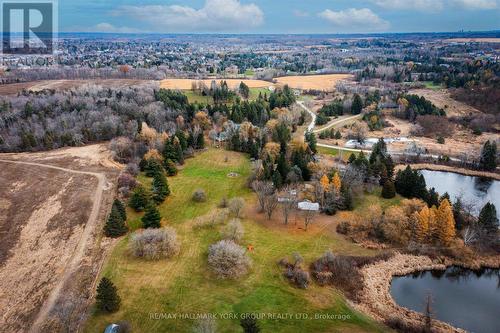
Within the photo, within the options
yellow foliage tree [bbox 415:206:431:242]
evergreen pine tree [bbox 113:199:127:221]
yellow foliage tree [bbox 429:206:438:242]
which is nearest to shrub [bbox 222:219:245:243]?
evergreen pine tree [bbox 113:199:127:221]

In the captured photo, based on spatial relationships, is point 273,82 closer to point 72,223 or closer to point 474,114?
point 474,114

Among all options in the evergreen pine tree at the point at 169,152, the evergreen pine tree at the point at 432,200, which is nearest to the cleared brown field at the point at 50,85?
the evergreen pine tree at the point at 169,152

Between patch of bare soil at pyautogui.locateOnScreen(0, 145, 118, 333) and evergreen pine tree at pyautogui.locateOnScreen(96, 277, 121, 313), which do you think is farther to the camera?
patch of bare soil at pyautogui.locateOnScreen(0, 145, 118, 333)

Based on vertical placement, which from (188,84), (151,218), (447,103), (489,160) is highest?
(447,103)

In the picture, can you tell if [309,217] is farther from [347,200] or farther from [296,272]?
[296,272]

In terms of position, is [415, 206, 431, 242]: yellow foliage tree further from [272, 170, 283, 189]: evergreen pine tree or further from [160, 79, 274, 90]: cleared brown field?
[160, 79, 274, 90]: cleared brown field

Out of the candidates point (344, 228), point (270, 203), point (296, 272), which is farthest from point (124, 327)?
point (344, 228)
